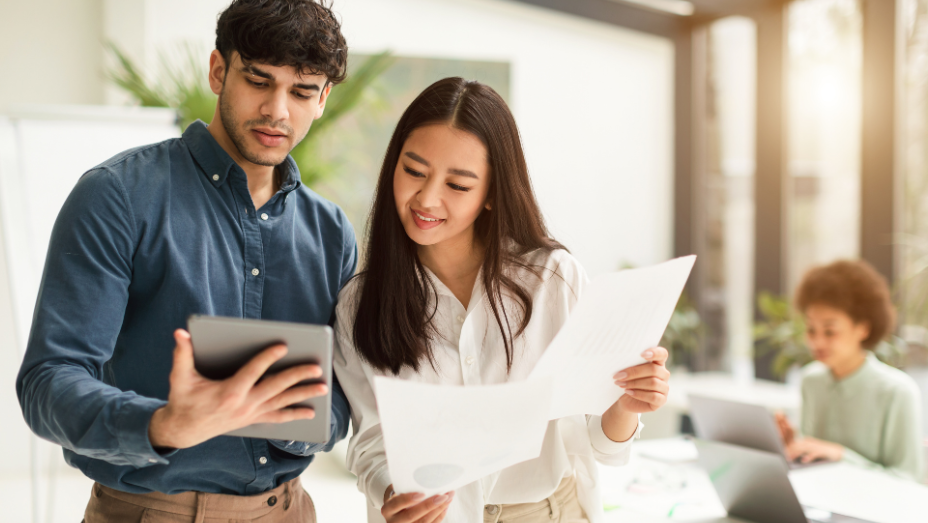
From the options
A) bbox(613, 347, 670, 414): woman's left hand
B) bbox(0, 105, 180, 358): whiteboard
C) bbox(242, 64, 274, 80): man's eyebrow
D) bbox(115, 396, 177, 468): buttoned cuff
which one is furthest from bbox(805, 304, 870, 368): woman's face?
bbox(0, 105, 180, 358): whiteboard

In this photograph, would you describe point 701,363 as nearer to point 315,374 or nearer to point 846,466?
point 846,466

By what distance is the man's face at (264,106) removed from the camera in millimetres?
1334

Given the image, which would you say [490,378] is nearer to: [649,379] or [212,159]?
[649,379]

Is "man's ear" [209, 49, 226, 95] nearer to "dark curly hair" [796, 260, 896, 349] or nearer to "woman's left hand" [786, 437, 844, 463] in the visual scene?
"woman's left hand" [786, 437, 844, 463]

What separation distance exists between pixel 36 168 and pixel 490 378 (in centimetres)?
199

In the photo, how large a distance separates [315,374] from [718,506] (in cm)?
141

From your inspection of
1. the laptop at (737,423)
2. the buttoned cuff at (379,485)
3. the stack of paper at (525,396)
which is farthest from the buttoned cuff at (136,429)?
the laptop at (737,423)

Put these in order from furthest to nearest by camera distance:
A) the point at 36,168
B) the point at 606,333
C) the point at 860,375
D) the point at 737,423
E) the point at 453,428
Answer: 1. the point at 860,375
2. the point at 36,168
3. the point at 737,423
4. the point at 606,333
5. the point at 453,428

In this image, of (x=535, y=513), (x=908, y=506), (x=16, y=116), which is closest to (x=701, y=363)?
(x=908, y=506)

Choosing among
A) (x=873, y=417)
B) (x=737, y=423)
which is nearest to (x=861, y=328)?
(x=873, y=417)

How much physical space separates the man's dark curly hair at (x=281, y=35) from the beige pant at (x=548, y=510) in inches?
36.5

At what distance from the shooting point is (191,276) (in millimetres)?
1295

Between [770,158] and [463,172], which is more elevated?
[770,158]

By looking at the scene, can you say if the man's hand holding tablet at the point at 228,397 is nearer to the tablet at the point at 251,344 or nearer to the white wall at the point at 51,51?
the tablet at the point at 251,344
